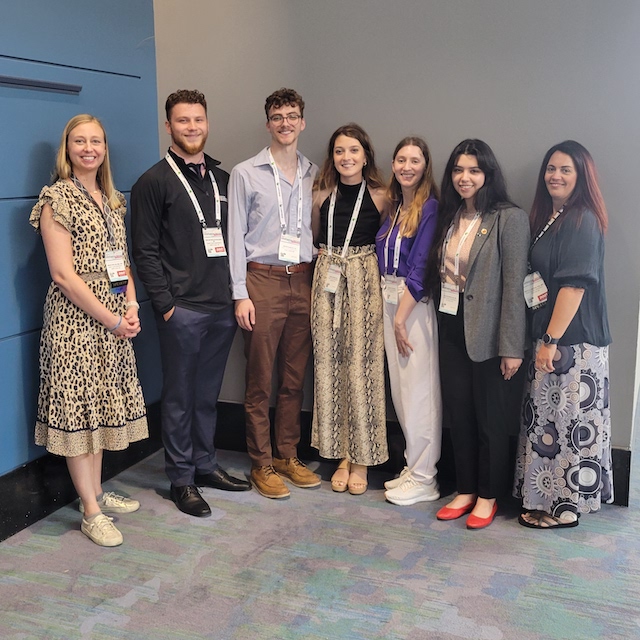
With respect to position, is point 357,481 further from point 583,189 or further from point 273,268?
point 583,189

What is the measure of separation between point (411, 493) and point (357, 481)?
280mm

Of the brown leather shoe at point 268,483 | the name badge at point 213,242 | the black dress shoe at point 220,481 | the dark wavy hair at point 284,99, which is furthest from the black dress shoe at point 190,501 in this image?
the dark wavy hair at point 284,99

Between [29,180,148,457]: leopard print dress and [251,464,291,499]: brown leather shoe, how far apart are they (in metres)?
0.74

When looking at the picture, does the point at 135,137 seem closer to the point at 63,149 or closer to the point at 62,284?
the point at 63,149

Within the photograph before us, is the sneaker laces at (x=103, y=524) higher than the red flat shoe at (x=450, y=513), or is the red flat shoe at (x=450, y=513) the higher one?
the sneaker laces at (x=103, y=524)

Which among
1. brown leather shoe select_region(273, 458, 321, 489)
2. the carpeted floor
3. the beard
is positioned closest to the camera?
the carpeted floor

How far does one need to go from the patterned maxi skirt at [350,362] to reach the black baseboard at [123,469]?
0.29 metres

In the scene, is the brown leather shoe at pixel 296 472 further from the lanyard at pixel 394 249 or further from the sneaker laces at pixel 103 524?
the lanyard at pixel 394 249

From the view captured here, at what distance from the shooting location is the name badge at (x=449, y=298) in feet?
10.1

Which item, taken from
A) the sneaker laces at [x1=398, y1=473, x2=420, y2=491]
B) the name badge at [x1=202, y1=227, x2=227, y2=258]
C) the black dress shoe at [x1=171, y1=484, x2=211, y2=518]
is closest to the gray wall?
the name badge at [x1=202, y1=227, x2=227, y2=258]

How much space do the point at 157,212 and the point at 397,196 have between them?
3.53ft

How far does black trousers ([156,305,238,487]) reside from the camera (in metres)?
3.29

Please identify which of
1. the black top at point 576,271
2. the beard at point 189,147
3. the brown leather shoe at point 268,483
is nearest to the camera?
the black top at point 576,271

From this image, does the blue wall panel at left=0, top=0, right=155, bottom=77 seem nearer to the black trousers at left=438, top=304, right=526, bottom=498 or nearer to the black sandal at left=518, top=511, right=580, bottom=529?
the black trousers at left=438, top=304, right=526, bottom=498
